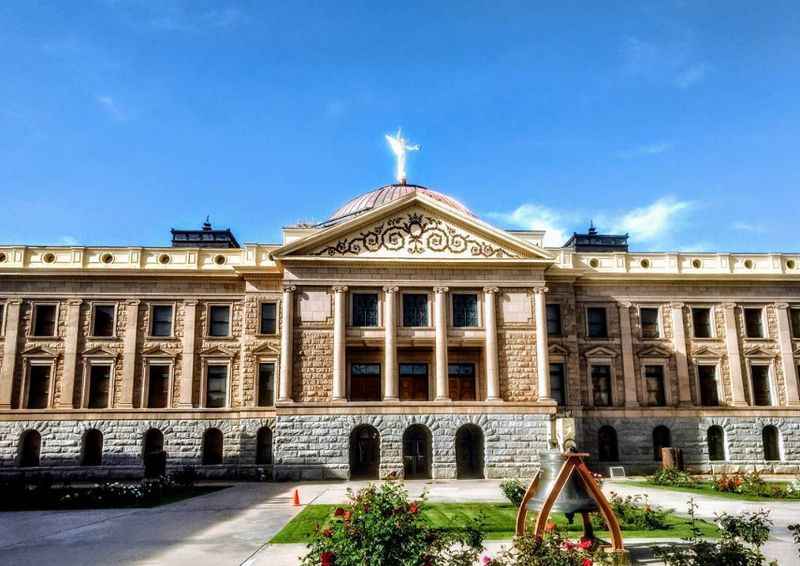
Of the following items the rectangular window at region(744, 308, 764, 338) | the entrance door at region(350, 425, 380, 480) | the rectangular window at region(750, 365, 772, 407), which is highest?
the rectangular window at region(744, 308, 764, 338)

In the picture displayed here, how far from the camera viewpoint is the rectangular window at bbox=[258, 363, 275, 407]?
123 ft

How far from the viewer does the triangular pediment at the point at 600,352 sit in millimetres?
39312

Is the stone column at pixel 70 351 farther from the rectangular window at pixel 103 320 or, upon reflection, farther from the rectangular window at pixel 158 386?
the rectangular window at pixel 158 386

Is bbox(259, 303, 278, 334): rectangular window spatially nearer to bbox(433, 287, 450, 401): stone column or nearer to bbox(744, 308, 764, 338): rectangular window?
bbox(433, 287, 450, 401): stone column

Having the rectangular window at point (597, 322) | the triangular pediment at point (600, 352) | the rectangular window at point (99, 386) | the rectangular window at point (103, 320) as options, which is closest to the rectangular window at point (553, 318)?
the rectangular window at point (597, 322)

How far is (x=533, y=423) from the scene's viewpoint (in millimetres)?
35000

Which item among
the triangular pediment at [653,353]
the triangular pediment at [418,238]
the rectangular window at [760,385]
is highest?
the triangular pediment at [418,238]

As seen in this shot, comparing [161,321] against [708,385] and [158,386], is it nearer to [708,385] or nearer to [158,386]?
[158,386]

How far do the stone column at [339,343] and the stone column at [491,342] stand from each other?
7.75m

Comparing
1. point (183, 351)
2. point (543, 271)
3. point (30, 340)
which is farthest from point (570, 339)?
point (30, 340)

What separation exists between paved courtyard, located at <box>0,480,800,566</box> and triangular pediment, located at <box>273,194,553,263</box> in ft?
45.6

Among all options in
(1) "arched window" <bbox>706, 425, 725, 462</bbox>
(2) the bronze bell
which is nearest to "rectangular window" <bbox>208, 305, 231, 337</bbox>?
(2) the bronze bell

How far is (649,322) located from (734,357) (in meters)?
5.29

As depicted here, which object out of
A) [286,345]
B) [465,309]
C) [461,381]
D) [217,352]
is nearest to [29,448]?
[217,352]
